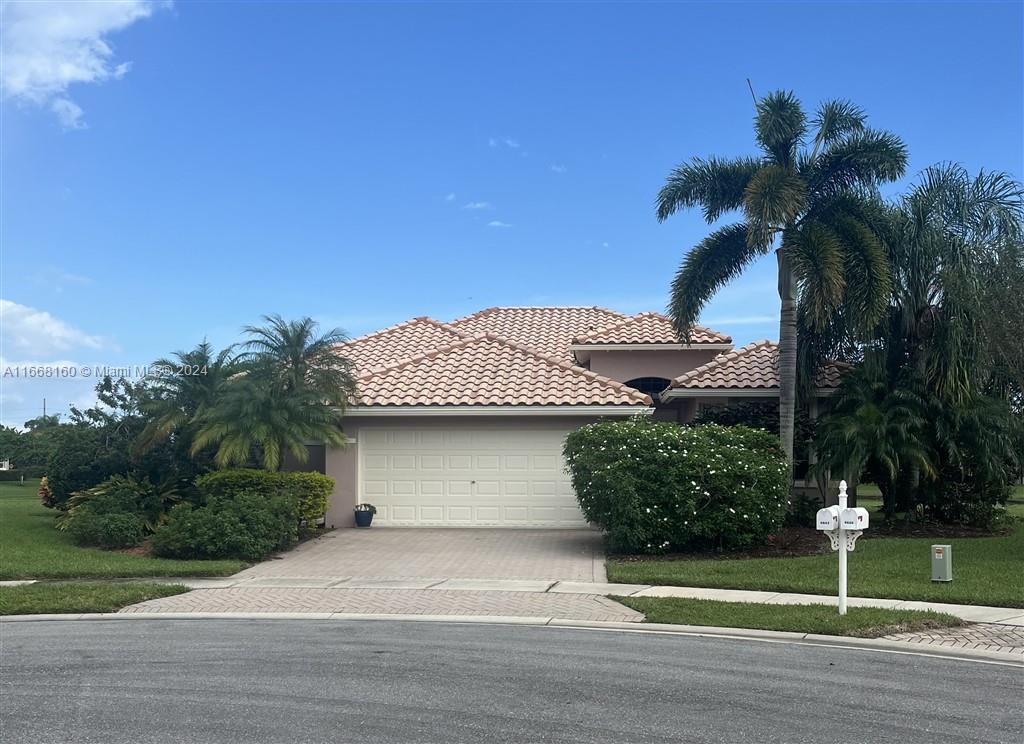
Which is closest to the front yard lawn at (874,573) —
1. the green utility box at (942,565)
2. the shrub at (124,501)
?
the green utility box at (942,565)

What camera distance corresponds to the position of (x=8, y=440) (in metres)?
58.9

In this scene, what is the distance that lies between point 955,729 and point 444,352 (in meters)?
18.4

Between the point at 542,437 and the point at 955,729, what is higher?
the point at 542,437

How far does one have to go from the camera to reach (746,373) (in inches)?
891

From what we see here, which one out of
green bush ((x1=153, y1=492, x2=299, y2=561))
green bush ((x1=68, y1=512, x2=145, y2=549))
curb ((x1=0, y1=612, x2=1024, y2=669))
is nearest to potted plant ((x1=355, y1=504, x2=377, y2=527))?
green bush ((x1=153, y1=492, x2=299, y2=561))

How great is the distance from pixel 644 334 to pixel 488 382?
6.76m

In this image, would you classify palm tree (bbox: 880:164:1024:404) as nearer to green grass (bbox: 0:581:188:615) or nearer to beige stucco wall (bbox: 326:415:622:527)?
beige stucco wall (bbox: 326:415:622:527)

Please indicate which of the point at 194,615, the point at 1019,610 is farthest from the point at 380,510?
the point at 1019,610

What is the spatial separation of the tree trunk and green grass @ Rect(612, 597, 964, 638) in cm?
743

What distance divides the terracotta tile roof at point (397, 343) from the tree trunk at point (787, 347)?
32.1ft

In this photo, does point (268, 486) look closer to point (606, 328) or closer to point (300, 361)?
point (300, 361)

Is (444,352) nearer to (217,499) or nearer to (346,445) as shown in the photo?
(346,445)

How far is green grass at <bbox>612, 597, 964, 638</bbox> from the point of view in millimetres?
10336

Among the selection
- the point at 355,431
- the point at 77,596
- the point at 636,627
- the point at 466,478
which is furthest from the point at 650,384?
the point at 77,596
